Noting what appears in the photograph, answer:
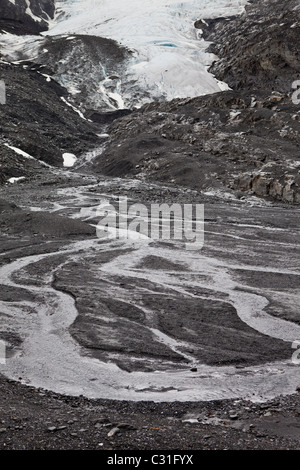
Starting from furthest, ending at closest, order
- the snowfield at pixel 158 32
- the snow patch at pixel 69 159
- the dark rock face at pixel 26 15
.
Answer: the dark rock face at pixel 26 15 → the snowfield at pixel 158 32 → the snow patch at pixel 69 159

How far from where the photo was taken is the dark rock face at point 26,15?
9606 cm

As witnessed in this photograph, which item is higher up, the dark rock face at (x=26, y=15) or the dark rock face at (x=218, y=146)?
the dark rock face at (x=26, y=15)

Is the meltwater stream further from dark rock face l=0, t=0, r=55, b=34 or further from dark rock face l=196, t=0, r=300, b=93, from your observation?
dark rock face l=0, t=0, r=55, b=34

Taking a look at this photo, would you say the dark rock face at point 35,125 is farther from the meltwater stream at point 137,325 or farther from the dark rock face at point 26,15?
the dark rock face at point 26,15

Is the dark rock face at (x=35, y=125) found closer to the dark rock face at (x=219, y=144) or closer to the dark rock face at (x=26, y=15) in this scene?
the dark rock face at (x=219, y=144)

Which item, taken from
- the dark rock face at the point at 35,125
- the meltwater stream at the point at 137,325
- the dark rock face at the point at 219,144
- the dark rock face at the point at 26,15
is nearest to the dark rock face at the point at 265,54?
the dark rock face at the point at 219,144

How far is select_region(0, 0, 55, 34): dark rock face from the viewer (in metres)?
96.1

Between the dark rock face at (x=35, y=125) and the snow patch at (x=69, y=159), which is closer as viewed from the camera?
the dark rock face at (x=35, y=125)

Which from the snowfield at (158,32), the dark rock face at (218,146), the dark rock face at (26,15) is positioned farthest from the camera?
the dark rock face at (26,15)

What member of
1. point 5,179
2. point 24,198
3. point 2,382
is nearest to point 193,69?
point 5,179

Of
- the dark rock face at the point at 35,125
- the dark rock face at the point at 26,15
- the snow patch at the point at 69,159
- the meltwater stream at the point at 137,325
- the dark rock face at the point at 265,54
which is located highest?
the dark rock face at the point at 26,15

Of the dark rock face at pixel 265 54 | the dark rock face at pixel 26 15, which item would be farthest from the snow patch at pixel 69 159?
the dark rock face at pixel 26 15

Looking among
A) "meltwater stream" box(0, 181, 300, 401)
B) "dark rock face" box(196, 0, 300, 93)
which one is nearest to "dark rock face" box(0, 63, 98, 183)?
"meltwater stream" box(0, 181, 300, 401)
